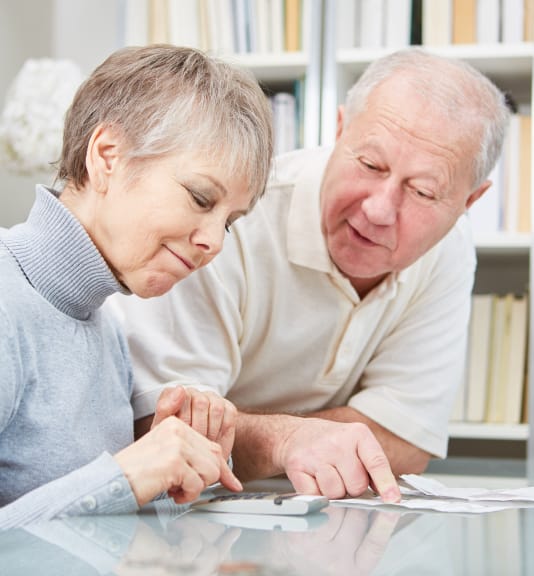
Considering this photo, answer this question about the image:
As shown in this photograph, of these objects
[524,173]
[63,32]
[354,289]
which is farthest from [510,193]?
[63,32]

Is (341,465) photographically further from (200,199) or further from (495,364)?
(495,364)

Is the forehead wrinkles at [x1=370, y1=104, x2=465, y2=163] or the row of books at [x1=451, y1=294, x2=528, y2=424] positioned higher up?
the forehead wrinkles at [x1=370, y1=104, x2=465, y2=163]

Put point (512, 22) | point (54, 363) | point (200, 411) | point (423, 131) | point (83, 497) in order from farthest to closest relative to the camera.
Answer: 1. point (512, 22)
2. point (423, 131)
3. point (200, 411)
4. point (54, 363)
5. point (83, 497)

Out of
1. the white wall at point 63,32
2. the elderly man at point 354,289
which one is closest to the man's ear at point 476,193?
the elderly man at point 354,289

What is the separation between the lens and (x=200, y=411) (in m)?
1.09

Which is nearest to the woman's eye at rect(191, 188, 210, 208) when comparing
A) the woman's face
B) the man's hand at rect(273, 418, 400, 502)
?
the woman's face

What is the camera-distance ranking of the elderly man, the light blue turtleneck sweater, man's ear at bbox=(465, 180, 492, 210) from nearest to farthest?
the light blue turtleneck sweater, the elderly man, man's ear at bbox=(465, 180, 492, 210)

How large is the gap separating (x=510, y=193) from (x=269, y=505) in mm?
1739

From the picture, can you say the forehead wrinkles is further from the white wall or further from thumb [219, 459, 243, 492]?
the white wall

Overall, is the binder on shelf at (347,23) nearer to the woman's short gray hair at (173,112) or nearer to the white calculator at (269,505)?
the woman's short gray hair at (173,112)

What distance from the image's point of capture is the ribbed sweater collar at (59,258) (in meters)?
0.98

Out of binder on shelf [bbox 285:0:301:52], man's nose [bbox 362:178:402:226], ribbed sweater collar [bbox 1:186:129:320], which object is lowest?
man's nose [bbox 362:178:402:226]

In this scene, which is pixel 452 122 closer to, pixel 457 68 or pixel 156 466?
pixel 457 68

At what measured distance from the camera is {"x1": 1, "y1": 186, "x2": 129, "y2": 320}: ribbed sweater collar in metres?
0.98
